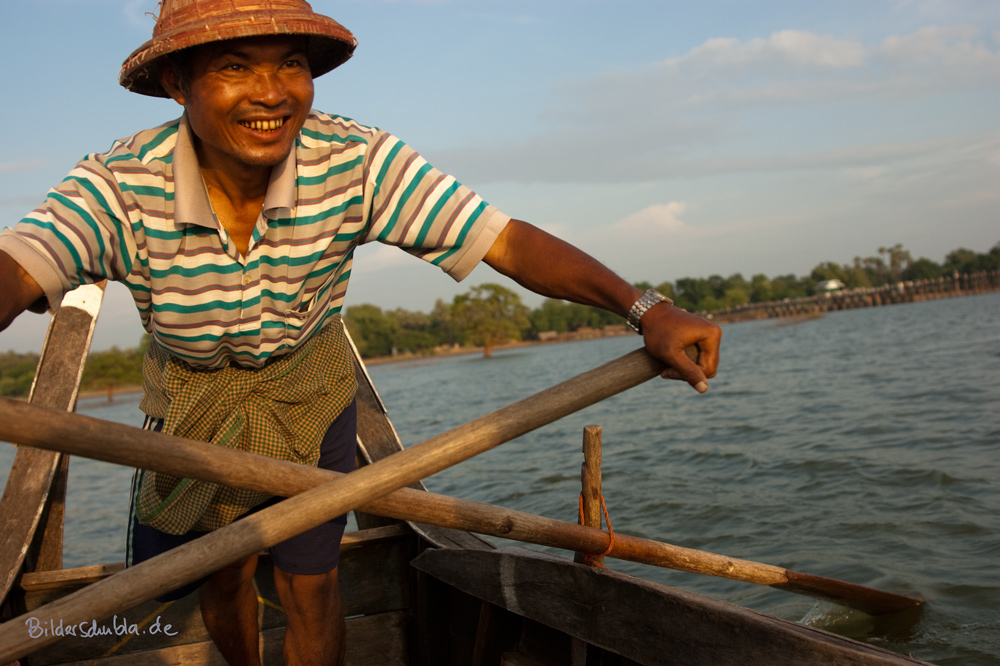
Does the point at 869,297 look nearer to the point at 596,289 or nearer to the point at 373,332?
the point at 373,332

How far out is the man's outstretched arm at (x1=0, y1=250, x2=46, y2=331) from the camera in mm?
1366

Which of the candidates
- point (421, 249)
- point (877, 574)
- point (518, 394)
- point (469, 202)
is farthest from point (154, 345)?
point (518, 394)

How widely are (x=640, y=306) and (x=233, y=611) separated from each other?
173 centimetres

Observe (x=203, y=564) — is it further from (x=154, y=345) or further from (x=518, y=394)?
(x=518, y=394)

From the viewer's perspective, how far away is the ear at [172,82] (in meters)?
1.72

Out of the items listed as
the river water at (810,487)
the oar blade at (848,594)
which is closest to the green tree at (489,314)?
the river water at (810,487)

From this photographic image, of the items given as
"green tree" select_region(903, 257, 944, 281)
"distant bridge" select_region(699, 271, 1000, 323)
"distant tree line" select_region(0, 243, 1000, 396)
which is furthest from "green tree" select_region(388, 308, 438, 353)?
"green tree" select_region(903, 257, 944, 281)

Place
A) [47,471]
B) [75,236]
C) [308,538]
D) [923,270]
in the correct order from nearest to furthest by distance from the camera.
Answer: [75,236], [308,538], [47,471], [923,270]

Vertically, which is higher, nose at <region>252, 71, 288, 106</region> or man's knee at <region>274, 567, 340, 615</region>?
nose at <region>252, 71, 288, 106</region>

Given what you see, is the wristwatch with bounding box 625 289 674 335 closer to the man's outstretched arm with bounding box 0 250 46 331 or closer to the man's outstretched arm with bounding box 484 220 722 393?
the man's outstretched arm with bounding box 484 220 722 393

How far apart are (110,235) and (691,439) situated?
383 inches

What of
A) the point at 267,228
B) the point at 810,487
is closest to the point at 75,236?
the point at 267,228

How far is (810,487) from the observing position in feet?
23.1

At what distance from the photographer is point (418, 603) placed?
2988 millimetres
